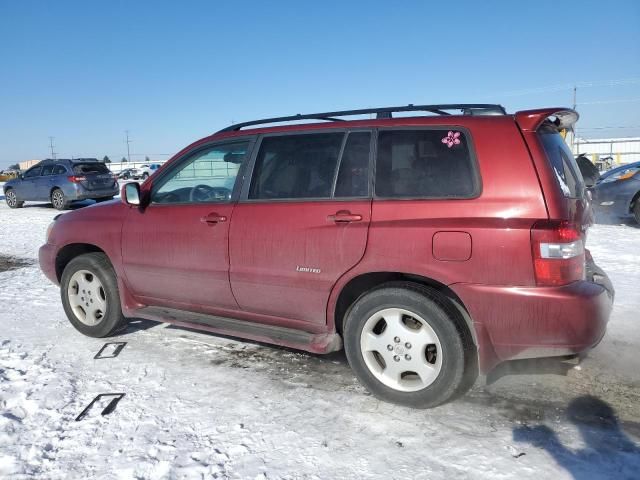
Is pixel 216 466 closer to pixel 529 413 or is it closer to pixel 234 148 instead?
pixel 529 413

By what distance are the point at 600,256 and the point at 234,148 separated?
5.73 m

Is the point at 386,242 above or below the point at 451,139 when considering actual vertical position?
below

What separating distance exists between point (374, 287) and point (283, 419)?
3.15 ft

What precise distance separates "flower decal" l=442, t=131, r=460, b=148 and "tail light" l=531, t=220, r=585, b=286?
677mm

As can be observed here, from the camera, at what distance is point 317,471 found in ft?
8.03

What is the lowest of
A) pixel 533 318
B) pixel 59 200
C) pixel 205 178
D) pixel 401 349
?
pixel 401 349

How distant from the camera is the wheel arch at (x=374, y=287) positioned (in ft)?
9.57

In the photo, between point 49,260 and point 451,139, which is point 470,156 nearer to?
point 451,139

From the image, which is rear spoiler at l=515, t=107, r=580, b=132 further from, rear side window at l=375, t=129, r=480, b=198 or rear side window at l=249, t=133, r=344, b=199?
rear side window at l=249, t=133, r=344, b=199

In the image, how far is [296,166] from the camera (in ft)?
→ 11.5

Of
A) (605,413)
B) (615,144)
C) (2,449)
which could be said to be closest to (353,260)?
(605,413)

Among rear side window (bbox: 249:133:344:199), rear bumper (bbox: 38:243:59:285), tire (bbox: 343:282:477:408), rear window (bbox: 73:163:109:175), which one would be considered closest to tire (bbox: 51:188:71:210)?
rear window (bbox: 73:163:109:175)

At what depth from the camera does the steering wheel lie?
3.72m

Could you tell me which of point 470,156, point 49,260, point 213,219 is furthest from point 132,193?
point 470,156
